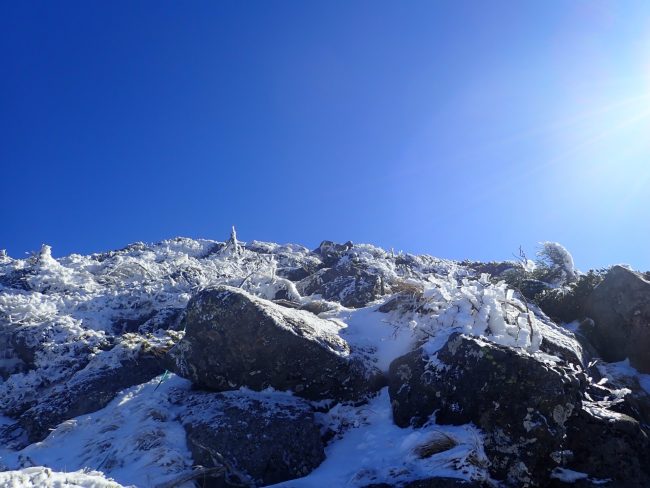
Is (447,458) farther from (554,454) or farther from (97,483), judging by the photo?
(97,483)

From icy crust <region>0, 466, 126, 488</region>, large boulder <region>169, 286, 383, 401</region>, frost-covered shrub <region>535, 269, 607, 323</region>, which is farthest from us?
frost-covered shrub <region>535, 269, 607, 323</region>

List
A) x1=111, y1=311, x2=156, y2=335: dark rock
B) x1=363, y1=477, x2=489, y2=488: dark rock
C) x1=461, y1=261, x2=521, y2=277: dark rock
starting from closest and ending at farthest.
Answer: x1=363, y1=477, x2=489, y2=488: dark rock, x1=111, y1=311, x2=156, y2=335: dark rock, x1=461, y1=261, x2=521, y2=277: dark rock

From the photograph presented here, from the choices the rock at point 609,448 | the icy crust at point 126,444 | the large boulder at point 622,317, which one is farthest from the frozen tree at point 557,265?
the icy crust at point 126,444

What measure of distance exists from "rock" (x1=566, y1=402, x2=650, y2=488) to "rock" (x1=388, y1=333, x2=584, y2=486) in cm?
36

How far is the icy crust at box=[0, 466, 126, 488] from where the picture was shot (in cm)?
477

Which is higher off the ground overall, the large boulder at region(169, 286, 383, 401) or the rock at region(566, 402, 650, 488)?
the large boulder at region(169, 286, 383, 401)

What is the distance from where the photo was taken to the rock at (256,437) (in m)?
7.81

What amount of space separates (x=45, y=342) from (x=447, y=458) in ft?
46.9

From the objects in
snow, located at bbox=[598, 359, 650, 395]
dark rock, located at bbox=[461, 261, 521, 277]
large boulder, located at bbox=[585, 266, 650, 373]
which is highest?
dark rock, located at bbox=[461, 261, 521, 277]

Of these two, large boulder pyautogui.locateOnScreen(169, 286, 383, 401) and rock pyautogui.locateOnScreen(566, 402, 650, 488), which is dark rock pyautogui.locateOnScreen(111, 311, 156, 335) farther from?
rock pyautogui.locateOnScreen(566, 402, 650, 488)

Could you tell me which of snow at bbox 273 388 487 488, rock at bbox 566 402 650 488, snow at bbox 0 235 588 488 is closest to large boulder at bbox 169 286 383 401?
snow at bbox 0 235 588 488

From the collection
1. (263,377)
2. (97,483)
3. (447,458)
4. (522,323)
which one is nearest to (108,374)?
(263,377)

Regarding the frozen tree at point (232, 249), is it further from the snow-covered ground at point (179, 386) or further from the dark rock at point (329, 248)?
the snow-covered ground at point (179, 386)

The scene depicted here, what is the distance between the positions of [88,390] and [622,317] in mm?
13578
